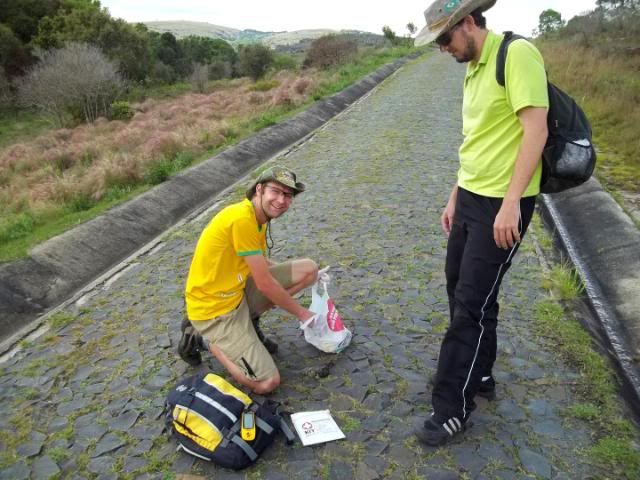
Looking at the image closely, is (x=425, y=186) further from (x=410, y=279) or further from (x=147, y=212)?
(x=147, y=212)

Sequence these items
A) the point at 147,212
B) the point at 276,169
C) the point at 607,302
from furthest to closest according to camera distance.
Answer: the point at 147,212 → the point at 607,302 → the point at 276,169

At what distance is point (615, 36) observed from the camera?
108 feet

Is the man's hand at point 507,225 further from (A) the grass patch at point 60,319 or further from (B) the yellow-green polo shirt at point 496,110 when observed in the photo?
(A) the grass patch at point 60,319

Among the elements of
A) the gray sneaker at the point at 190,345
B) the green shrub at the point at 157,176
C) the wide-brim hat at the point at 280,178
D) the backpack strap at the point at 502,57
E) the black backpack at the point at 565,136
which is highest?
the backpack strap at the point at 502,57

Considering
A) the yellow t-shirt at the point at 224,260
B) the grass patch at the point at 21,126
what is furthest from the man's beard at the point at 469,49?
the grass patch at the point at 21,126

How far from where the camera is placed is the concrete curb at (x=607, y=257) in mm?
4293

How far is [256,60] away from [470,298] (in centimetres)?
5296

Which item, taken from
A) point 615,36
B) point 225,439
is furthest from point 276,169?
point 615,36

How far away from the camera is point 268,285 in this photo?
3721 mm

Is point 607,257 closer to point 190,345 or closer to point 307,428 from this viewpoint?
point 307,428

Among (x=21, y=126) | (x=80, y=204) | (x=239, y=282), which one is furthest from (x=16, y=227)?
(x=21, y=126)

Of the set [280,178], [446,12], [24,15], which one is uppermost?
[24,15]

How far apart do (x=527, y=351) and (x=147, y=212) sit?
6.03m

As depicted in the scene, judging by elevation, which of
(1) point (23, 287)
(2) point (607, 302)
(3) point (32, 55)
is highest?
(3) point (32, 55)
